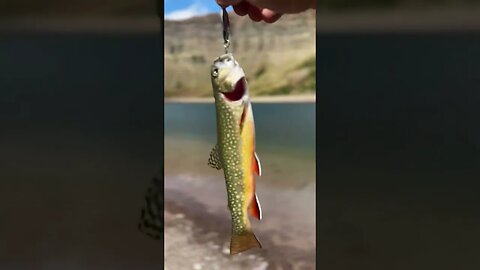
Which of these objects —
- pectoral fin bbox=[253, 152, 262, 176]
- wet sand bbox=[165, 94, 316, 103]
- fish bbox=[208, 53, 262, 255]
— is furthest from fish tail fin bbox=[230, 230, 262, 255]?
wet sand bbox=[165, 94, 316, 103]

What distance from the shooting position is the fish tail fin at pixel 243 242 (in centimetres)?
124

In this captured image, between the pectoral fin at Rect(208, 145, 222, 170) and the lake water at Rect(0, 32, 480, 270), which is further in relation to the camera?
the pectoral fin at Rect(208, 145, 222, 170)

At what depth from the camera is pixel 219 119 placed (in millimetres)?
1257

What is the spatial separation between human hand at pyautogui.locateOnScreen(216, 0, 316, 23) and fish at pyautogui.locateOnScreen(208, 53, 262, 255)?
100 mm

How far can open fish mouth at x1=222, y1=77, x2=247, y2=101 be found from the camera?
1.24m

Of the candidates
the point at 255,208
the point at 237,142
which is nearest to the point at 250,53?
the point at 237,142

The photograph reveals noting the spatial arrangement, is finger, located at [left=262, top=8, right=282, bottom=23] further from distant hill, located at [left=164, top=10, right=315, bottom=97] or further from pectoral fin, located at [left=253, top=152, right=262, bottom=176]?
pectoral fin, located at [left=253, top=152, right=262, bottom=176]

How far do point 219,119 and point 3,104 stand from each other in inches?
21.9

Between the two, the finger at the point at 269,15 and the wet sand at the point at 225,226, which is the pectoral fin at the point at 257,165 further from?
the finger at the point at 269,15

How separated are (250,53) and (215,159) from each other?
0.77 ft

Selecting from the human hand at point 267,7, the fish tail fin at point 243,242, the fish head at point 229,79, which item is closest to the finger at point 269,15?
the human hand at point 267,7
